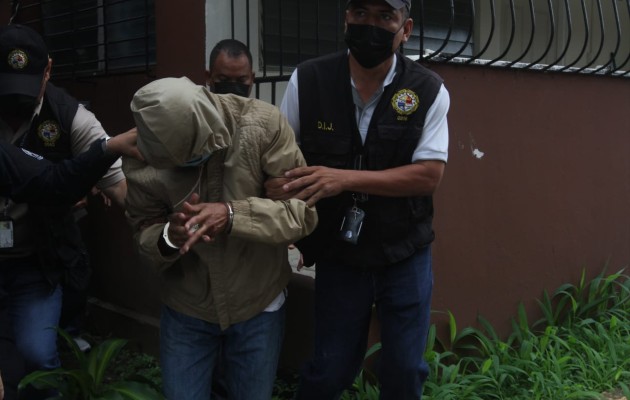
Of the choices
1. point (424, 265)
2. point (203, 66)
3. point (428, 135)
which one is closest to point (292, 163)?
point (428, 135)

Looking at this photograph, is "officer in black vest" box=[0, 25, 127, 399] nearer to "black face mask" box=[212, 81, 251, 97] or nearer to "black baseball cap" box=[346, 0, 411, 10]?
"black face mask" box=[212, 81, 251, 97]

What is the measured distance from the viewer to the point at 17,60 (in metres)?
2.92

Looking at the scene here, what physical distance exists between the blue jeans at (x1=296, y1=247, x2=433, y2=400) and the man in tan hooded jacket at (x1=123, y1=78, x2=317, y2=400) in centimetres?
25

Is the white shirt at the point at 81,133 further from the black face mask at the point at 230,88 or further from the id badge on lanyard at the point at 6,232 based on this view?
the black face mask at the point at 230,88

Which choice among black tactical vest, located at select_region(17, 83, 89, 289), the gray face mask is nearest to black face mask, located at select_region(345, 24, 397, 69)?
the gray face mask

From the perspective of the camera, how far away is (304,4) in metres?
5.61

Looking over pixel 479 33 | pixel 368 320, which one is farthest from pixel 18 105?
pixel 479 33

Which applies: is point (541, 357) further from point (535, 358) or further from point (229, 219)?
point (229, 219)

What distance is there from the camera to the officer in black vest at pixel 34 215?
293 centimetres

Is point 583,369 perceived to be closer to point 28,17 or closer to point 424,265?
point 424,265

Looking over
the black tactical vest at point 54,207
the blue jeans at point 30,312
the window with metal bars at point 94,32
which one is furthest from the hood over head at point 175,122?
the window with metal bars at point 94,32

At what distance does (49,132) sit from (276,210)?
3.75ft

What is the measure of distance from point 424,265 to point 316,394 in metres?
0.66

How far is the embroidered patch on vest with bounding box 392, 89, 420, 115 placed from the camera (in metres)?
2.69
